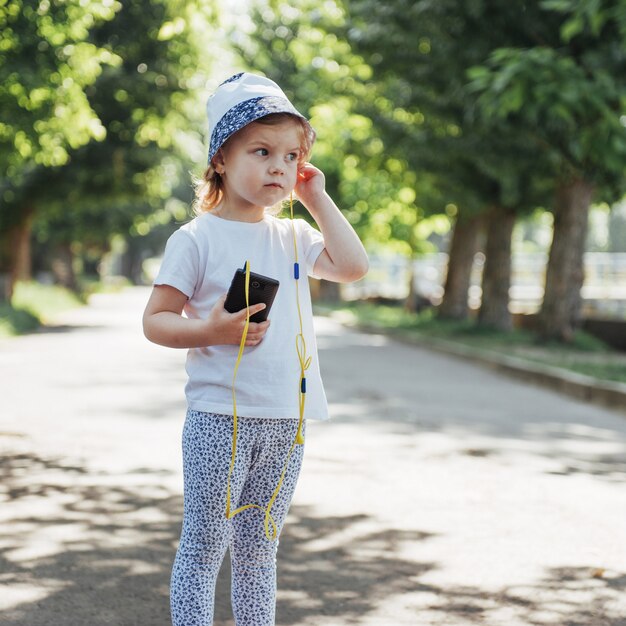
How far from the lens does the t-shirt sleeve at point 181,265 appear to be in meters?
3.02

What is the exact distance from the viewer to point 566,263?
64.5 feet

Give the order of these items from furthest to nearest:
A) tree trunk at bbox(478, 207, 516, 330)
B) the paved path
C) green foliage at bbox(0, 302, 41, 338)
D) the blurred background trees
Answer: tree trunk at bbox(478, 207, 516, 330), green foliage at bbox(0, 302, 41, 338), the blurred background trees, the paved path

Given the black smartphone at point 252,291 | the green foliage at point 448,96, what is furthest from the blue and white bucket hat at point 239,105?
the green foliage at point 448,96

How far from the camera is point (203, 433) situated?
10.1 feet

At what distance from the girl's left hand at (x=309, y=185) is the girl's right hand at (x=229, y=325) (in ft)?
1.40

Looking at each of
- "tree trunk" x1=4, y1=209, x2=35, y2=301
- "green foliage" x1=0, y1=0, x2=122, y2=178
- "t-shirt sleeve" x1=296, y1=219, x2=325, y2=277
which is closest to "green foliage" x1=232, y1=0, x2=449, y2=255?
"green foliage" x1=0, y1=0, x2=122, y2=178

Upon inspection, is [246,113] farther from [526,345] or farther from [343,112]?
[343,112]

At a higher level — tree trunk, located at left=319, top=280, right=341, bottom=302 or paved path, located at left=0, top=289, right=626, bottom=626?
tree trunk, located at left=319, top=280, right=341, bottom=302

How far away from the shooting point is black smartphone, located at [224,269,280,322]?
9.34 feet

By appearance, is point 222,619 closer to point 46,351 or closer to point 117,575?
point 117,575

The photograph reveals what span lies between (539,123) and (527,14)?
5.36 feet

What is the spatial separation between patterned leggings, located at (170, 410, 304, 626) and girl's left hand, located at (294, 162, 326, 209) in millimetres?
617

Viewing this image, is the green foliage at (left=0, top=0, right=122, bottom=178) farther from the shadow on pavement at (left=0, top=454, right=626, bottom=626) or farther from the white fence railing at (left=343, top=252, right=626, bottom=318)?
Result: the white fence railing at (left=343, top=252, right=626, bottom=318)

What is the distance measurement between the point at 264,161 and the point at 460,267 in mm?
26466
